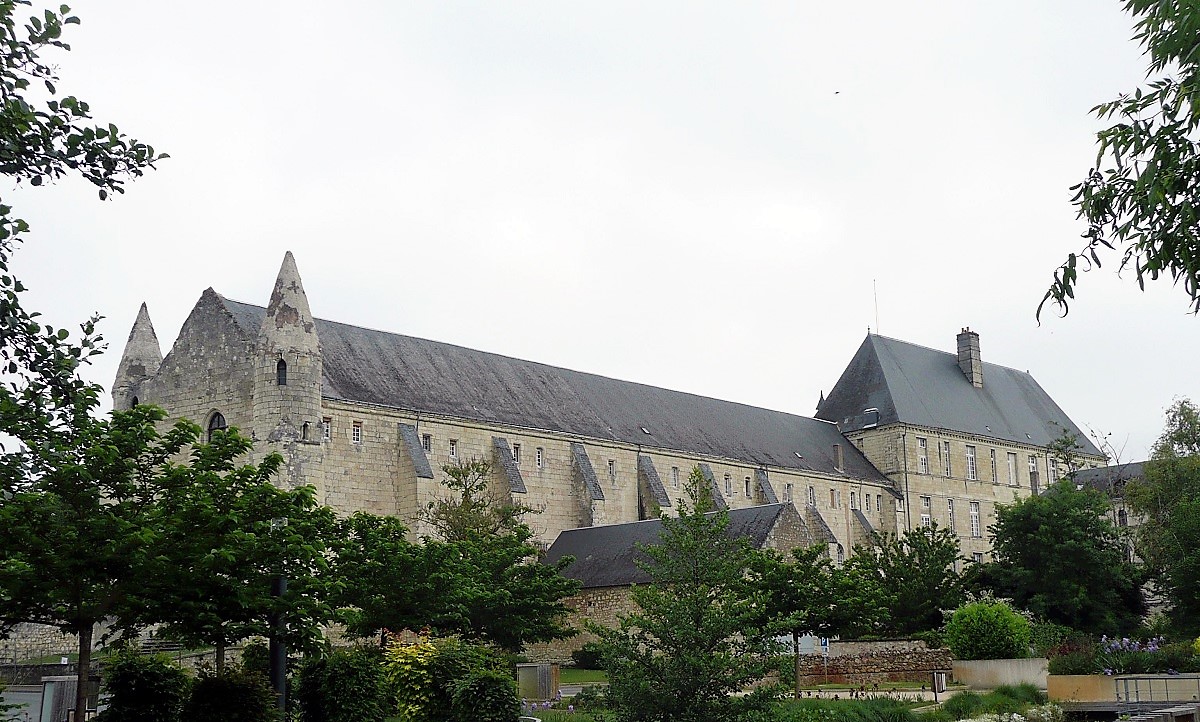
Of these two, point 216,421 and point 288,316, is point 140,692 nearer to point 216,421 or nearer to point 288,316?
point 288,316

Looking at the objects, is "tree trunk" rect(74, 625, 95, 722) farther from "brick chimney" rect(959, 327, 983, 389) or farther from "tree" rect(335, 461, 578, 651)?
"brick chimney" rect(959, 327, 983, 389)

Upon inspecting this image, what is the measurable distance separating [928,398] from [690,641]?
53583 mm

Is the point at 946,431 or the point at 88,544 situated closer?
the point at 88,544

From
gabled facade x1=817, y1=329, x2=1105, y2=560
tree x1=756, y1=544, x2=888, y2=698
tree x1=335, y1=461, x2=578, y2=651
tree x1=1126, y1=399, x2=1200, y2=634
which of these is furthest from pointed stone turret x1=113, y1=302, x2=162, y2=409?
gabled facade x1=817, y1=329, x2=1105, y2=560

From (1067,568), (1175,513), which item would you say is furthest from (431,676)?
(1175,513)

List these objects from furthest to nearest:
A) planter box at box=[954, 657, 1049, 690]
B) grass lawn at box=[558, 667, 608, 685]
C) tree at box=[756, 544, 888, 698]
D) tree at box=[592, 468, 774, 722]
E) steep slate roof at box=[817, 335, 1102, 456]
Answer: steep slate roof at box=[817, 335, 1102, 456]
grass lawn at box=[558, 667, 608, 685]
tree at box=[756, 544, 888, 698]
planter box at box=[954, 657, 1049, 690]
tree at box=[592, 468, 774, 722]

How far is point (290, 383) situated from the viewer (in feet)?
119

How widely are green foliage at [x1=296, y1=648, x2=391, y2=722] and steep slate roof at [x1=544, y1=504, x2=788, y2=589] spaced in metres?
19.0

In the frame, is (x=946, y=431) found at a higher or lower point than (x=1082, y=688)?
higher

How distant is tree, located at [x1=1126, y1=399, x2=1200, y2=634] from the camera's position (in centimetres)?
3375

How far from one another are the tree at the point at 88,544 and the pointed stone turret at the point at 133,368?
88.6 ft

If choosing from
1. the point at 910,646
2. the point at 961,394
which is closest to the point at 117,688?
the point at 910,646

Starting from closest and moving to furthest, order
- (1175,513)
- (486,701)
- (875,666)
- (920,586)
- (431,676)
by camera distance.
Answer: (486,701)
(431,676)
(875,666)
(920,586)
(1175,513)

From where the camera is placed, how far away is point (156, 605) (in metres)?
15.1
